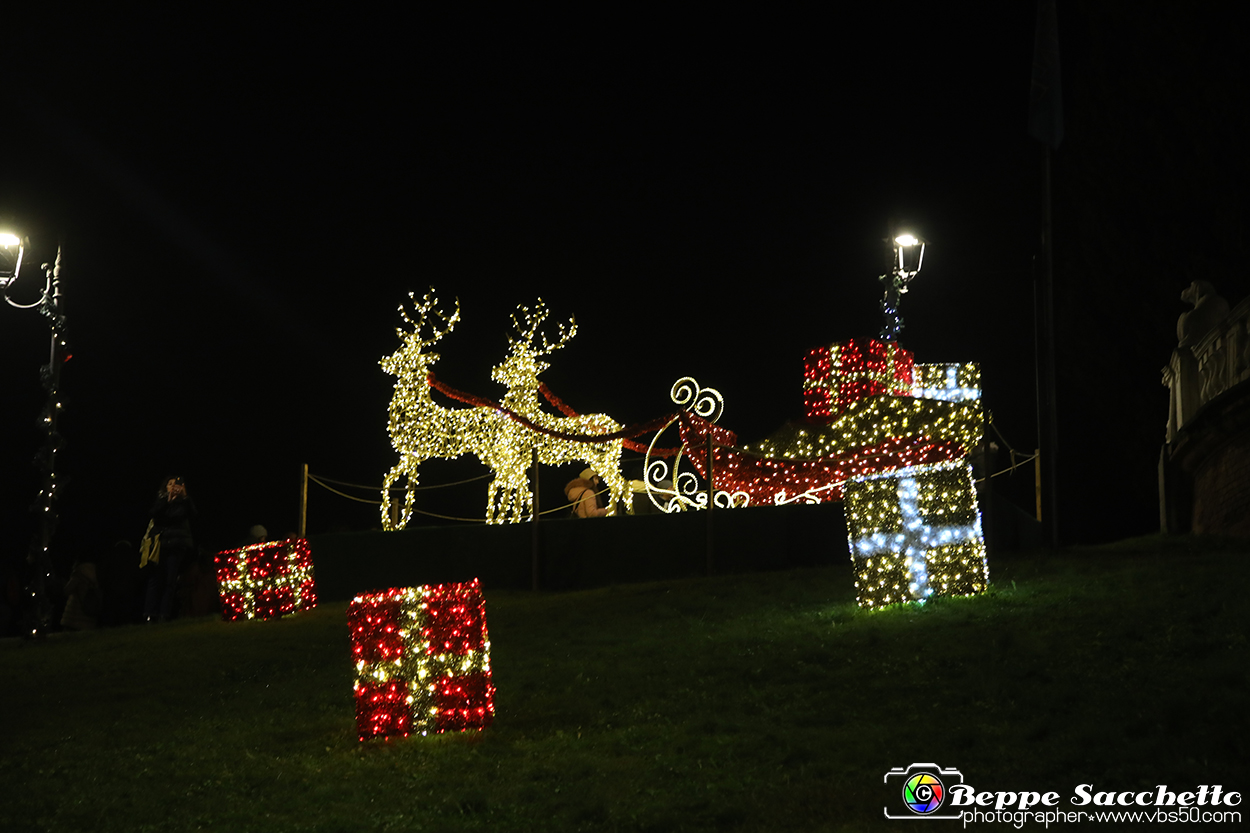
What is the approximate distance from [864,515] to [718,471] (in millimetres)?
6541

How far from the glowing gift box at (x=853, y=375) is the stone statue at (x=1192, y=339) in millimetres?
3709

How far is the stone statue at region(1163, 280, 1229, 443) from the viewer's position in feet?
57.5

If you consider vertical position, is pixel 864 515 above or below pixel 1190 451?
below

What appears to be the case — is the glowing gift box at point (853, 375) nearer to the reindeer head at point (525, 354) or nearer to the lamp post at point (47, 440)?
the reindeer head at point (525, 354)

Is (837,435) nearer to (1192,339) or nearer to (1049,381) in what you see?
(1049,381)

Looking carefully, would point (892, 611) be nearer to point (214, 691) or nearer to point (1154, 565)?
point (1154, 565)

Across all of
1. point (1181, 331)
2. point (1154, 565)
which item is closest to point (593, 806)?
point (1154, 565)

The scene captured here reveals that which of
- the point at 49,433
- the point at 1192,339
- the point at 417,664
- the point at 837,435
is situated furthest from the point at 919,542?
the point at 49,433

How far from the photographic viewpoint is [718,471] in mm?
18781

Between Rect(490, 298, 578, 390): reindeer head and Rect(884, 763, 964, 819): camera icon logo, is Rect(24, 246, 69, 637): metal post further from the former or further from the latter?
Rect(884, 763, 964, 819): camera icon logo

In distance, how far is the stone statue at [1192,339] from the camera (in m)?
17.5

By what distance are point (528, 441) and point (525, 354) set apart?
185 cm

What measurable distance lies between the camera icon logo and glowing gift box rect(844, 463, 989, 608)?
206 inches

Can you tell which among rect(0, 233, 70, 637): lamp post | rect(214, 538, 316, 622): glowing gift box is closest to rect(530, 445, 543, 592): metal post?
rect(214, 538, 316, 622): glowing gift box
